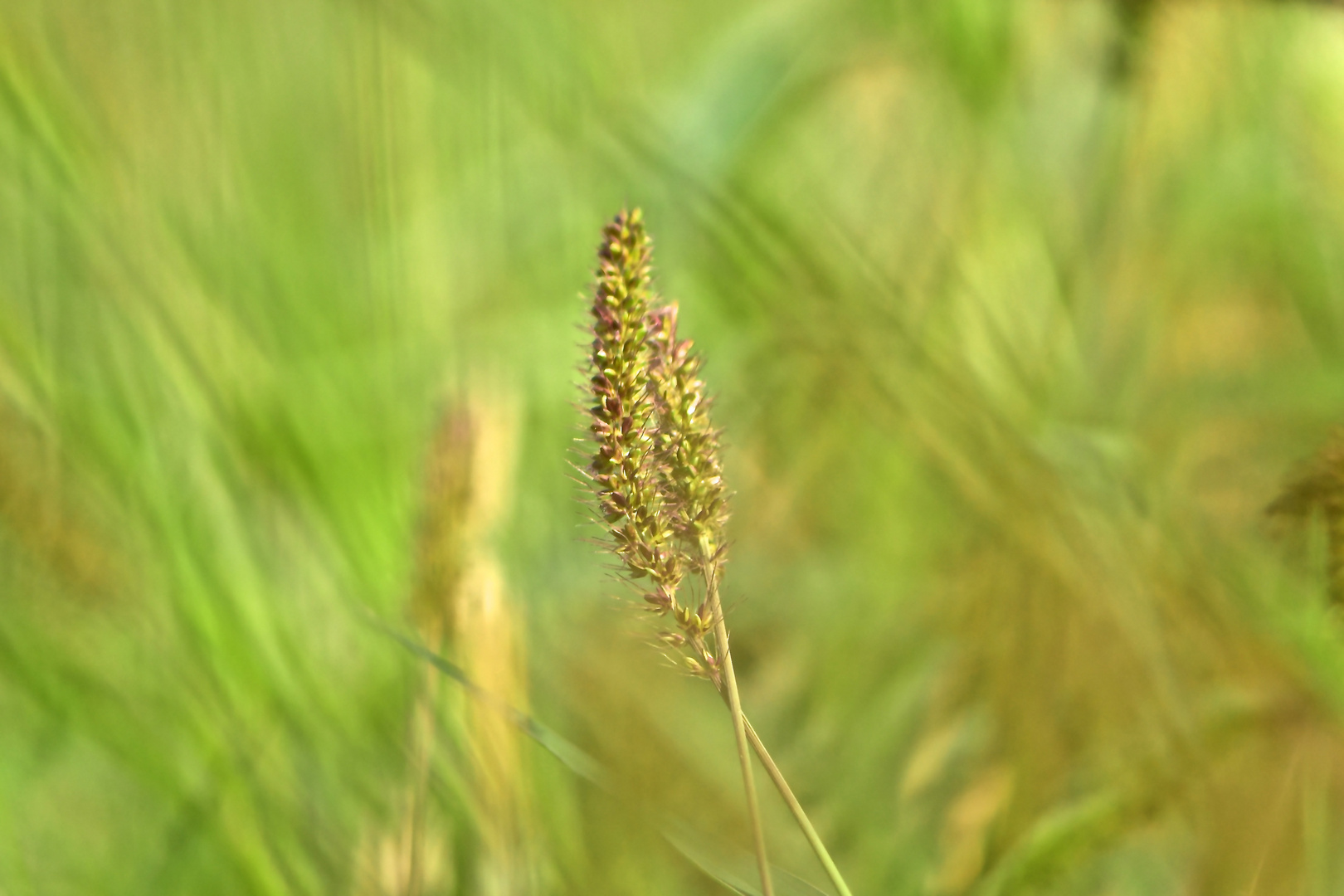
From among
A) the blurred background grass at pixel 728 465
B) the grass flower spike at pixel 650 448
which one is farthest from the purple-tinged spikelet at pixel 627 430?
the blurred background grass at pixel 728 465

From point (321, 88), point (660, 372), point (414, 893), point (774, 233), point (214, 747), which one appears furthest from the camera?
point (321, 88)

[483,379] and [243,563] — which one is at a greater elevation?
[483,379]

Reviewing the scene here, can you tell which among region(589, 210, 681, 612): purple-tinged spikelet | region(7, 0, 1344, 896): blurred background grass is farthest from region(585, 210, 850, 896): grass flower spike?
region(7, 0, 1344, 896): blurred background grass

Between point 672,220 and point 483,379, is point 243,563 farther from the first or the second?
point 672,220

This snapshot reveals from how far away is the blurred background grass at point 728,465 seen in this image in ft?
2.19

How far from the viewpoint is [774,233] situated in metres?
0.79

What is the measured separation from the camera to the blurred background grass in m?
0.67

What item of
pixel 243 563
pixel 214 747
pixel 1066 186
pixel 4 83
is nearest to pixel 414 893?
pixel 214 747

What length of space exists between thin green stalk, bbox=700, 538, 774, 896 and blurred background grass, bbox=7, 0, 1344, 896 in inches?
2.7

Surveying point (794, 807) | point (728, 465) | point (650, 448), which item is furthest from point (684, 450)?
point (728, 465)

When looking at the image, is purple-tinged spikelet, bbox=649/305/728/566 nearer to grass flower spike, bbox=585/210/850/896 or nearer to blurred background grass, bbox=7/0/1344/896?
grass flower spike, bbox=585/210/850/896

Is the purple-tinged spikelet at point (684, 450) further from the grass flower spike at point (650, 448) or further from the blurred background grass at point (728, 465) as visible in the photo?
the blurred background grass at point (728, 465)

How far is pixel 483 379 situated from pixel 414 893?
0.48 m

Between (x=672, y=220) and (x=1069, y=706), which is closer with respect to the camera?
(x=1069, y=706)
